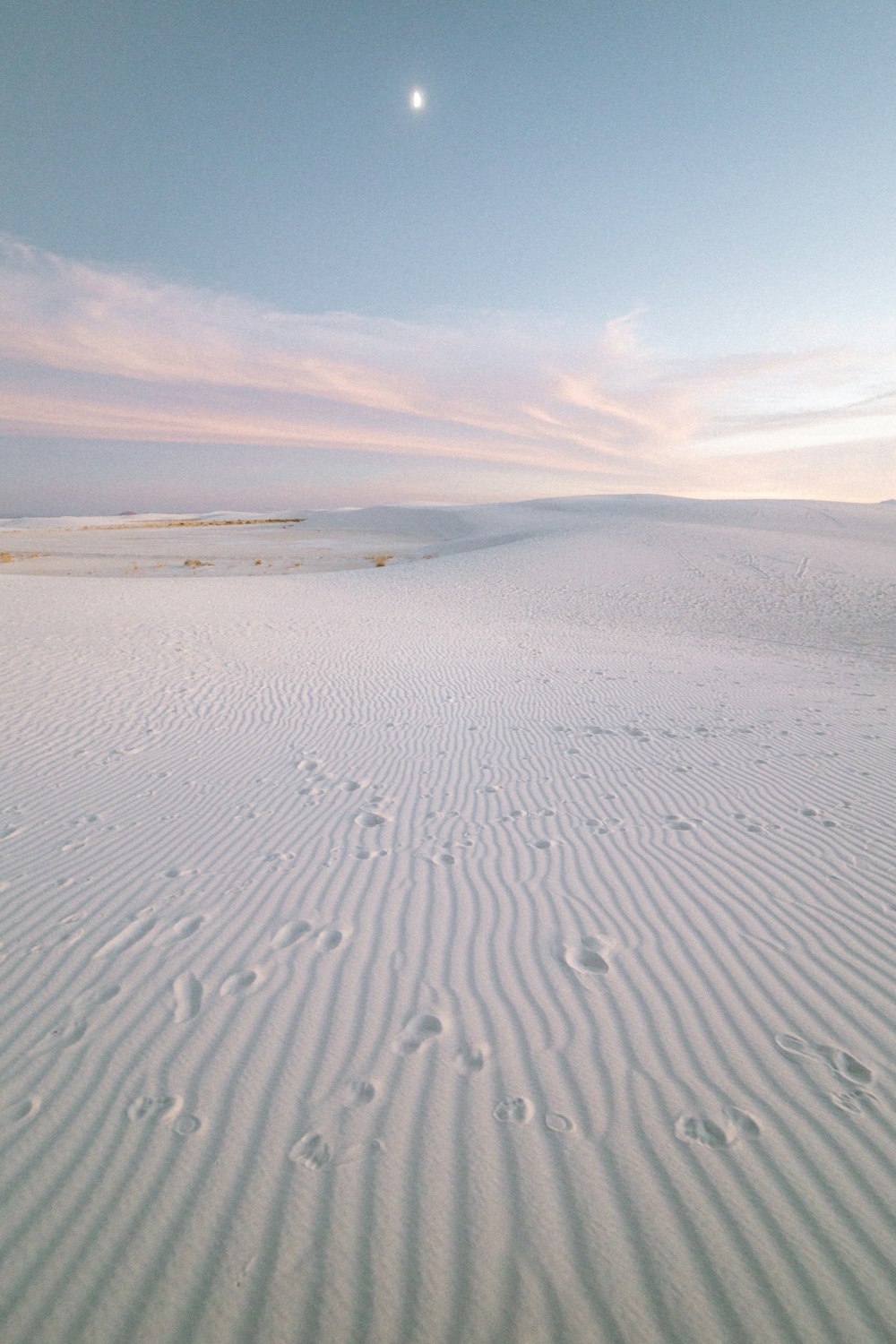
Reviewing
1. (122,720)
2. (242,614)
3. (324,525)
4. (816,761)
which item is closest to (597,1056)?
(816,761)

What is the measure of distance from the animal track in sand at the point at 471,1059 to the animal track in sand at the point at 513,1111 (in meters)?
0.16

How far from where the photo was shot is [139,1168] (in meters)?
2.05

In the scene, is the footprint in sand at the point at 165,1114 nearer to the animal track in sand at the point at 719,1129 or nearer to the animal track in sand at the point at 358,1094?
the animal track in sand at the point at 358,1094

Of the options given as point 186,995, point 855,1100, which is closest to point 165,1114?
point 186,995

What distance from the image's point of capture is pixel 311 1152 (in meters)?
2.09

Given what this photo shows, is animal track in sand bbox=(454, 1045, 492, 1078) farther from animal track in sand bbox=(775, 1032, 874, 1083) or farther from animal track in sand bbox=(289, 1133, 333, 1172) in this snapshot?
animal track in sand bbox=(775, 1032, 874, 1083)

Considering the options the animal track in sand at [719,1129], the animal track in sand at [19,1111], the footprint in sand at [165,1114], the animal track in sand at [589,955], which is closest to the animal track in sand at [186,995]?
the footprint in sand at [165,1114]

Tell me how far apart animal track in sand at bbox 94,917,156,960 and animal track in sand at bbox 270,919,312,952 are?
73cm

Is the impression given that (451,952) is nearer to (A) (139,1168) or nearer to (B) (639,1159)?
(B) (639,1159)

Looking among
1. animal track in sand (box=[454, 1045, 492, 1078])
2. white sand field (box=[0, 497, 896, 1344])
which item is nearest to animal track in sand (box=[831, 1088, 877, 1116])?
white sand field (box=[0, 497, 896, 1344])

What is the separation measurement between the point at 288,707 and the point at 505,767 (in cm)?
324

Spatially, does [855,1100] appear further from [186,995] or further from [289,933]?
[186,995]

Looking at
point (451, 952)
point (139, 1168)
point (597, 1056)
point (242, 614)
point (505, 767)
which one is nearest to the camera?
point (139, 1168)

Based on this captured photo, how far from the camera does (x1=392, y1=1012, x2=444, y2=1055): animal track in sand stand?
250 centimetres
